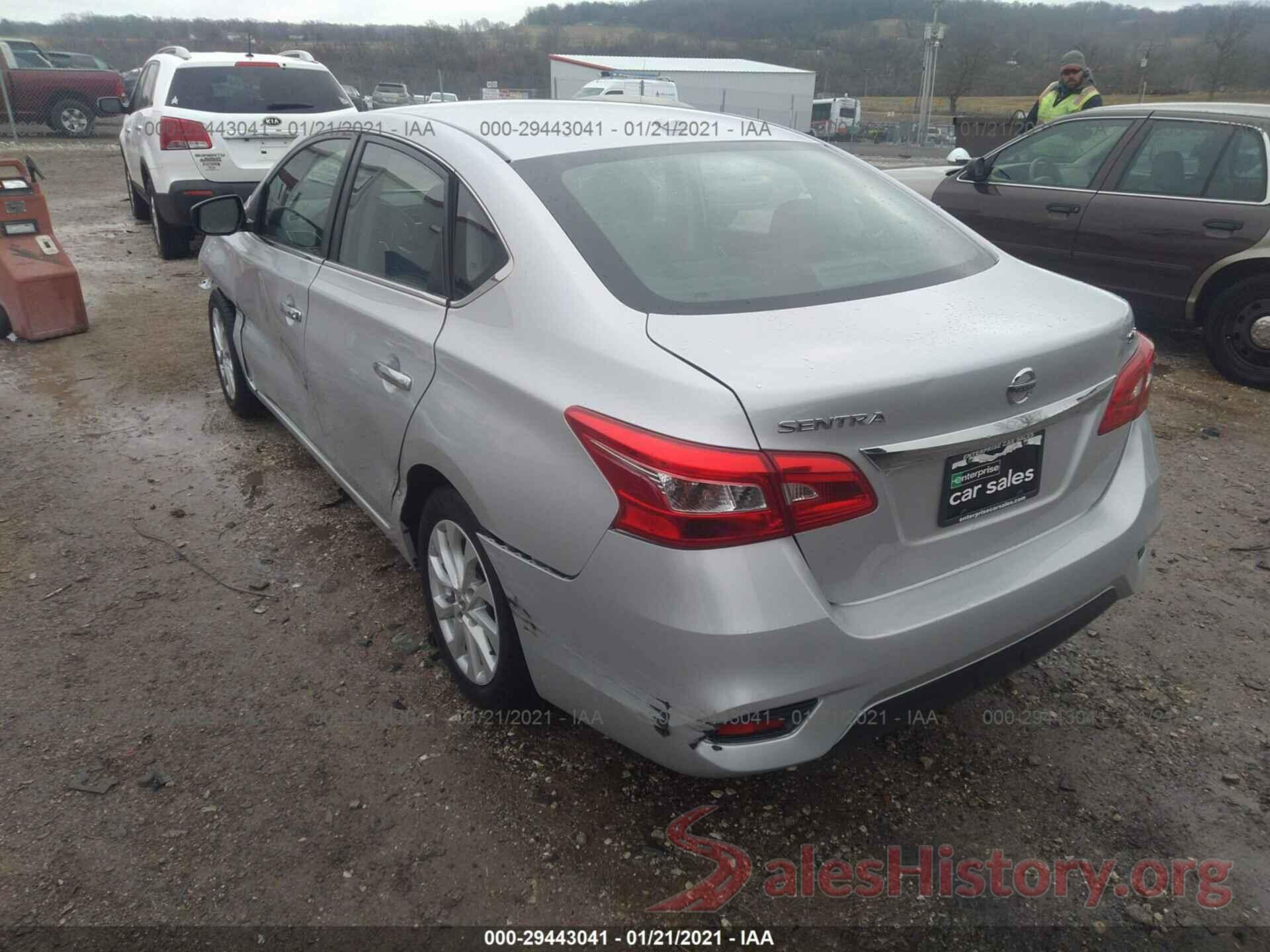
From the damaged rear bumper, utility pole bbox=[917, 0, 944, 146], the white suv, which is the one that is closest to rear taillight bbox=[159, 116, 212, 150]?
the white suv

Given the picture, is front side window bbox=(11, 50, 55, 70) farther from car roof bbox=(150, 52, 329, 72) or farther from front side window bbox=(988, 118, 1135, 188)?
front side window bbox=(988, 118, 1135, 188)

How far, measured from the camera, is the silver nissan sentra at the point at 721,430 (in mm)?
1793

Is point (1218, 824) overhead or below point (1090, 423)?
below

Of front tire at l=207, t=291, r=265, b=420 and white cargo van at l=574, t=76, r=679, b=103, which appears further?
white cargo van at l=574, t=76, r=679, b=103

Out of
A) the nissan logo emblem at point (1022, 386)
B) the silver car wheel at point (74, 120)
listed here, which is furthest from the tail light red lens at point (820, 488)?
the silver car wheel at point (74, 120)

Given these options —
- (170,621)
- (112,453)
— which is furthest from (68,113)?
(170,621)

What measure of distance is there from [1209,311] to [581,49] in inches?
2516

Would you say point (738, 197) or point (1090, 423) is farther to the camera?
point (738, 197)

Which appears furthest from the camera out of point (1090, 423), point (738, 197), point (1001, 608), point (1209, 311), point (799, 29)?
point (799, 29)

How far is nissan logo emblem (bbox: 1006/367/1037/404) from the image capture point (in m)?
1.95

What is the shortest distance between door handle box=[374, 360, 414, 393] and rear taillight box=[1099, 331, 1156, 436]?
187 centimetres

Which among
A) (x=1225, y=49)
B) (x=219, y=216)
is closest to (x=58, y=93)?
(x=219, y=216)

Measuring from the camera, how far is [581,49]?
62.3 metres

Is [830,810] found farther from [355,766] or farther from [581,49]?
[581,49]
